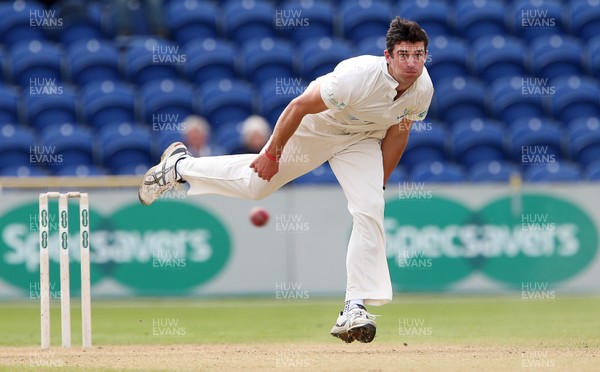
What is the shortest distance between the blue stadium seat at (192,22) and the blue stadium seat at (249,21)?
0.28 metres

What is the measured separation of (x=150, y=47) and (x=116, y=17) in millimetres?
1331

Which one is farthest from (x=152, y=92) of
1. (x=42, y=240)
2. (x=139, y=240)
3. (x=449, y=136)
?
(x=42, y=240)

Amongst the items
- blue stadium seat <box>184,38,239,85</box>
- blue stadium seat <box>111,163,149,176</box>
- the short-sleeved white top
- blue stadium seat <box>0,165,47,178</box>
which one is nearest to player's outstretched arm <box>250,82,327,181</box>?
the short-sleeved white top

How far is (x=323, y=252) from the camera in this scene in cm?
1188

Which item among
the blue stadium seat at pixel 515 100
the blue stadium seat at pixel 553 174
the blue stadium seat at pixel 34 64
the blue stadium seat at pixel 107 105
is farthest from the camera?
the blue stadium seat at pixel 515 100

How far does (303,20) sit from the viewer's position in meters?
15.7

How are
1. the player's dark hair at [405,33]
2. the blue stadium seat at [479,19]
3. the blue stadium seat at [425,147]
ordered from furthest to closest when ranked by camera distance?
the blue stadium seat at [479,19] < the blue stadium seat at [425,147] < the player's dark hair at [405,33]

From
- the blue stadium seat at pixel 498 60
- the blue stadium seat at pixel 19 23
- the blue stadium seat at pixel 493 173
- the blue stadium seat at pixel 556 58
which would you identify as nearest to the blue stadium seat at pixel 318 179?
the blue stadium seat at pixel 493 173

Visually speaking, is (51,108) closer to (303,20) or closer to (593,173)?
(303,20)

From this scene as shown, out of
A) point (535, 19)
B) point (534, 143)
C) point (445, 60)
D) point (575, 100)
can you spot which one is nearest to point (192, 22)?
point (445, 60)

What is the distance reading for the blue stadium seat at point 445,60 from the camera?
14906 mm

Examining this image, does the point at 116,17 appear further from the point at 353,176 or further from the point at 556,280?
the point at 353,176

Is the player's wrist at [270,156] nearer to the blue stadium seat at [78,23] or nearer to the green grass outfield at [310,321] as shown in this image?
the green grass outfield at [310,321]

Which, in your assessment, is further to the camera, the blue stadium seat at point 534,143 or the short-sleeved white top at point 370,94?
the blue stadium seat at point 534,143
